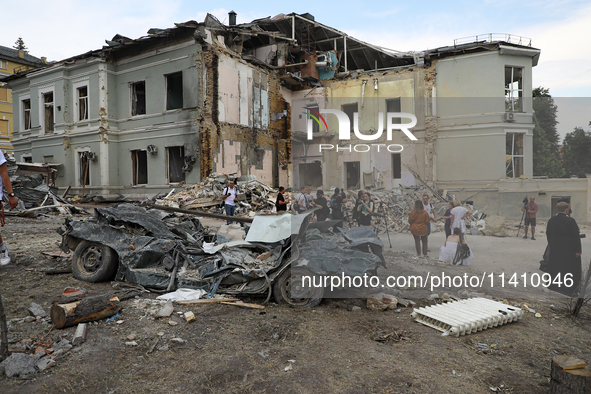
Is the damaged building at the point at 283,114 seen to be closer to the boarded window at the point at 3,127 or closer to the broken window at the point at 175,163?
the broken window at the point at 175,163

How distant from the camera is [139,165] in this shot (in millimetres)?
18203

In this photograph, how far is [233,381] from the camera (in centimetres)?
292

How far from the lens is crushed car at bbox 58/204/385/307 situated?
14.8ft

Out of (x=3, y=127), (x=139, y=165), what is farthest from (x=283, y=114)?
(x=3, y=127)

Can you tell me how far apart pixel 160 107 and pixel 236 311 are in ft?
48.8

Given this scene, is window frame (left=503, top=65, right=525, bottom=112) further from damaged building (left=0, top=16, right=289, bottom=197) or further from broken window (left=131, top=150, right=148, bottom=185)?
broken window (left=131, top=150, right=148, bottom=185)

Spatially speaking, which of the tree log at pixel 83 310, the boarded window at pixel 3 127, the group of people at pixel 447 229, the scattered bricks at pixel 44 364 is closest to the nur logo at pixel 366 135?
the group of people at pixel 447 229

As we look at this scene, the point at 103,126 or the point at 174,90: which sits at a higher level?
the point at 174,90

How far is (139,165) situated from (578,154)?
17997 millimetres

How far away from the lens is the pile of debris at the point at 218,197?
1440cm

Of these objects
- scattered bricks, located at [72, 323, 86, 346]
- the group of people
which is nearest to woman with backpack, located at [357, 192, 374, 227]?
the group of people

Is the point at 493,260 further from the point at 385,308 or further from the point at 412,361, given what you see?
the point at 412,361

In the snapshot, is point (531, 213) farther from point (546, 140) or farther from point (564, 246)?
point (546, 140)

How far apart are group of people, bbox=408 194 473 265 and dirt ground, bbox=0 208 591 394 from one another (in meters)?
0.11
